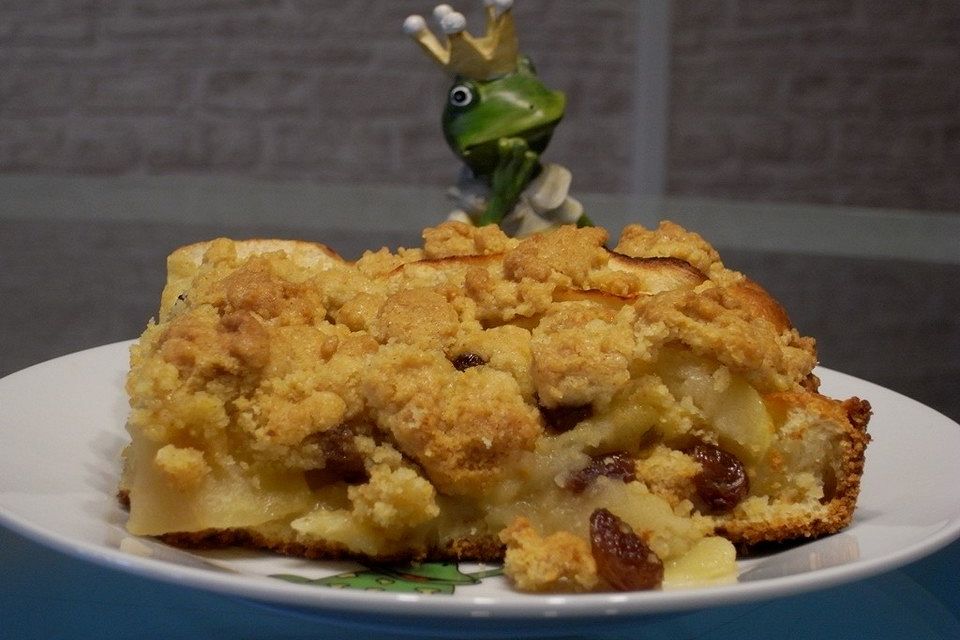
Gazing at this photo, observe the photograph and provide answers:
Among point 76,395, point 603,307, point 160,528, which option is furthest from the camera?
point 76,395

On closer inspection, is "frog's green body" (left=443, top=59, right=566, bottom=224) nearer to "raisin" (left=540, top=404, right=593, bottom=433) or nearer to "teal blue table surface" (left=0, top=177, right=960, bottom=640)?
"teal blue table surface" (left=0, top=177, right=960, bottom=640)

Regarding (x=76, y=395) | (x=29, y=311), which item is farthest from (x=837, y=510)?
(x=29, y=311)

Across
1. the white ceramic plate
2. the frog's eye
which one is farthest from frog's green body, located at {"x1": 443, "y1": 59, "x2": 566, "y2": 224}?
the white ceramic plate

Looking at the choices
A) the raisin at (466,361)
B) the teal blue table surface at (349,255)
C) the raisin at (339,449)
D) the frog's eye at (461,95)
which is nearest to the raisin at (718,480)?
the teal blue table surface at (349,255)

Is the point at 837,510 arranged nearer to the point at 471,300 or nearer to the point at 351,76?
the point at 471,300

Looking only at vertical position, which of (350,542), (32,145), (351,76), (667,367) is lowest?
(350,542)
